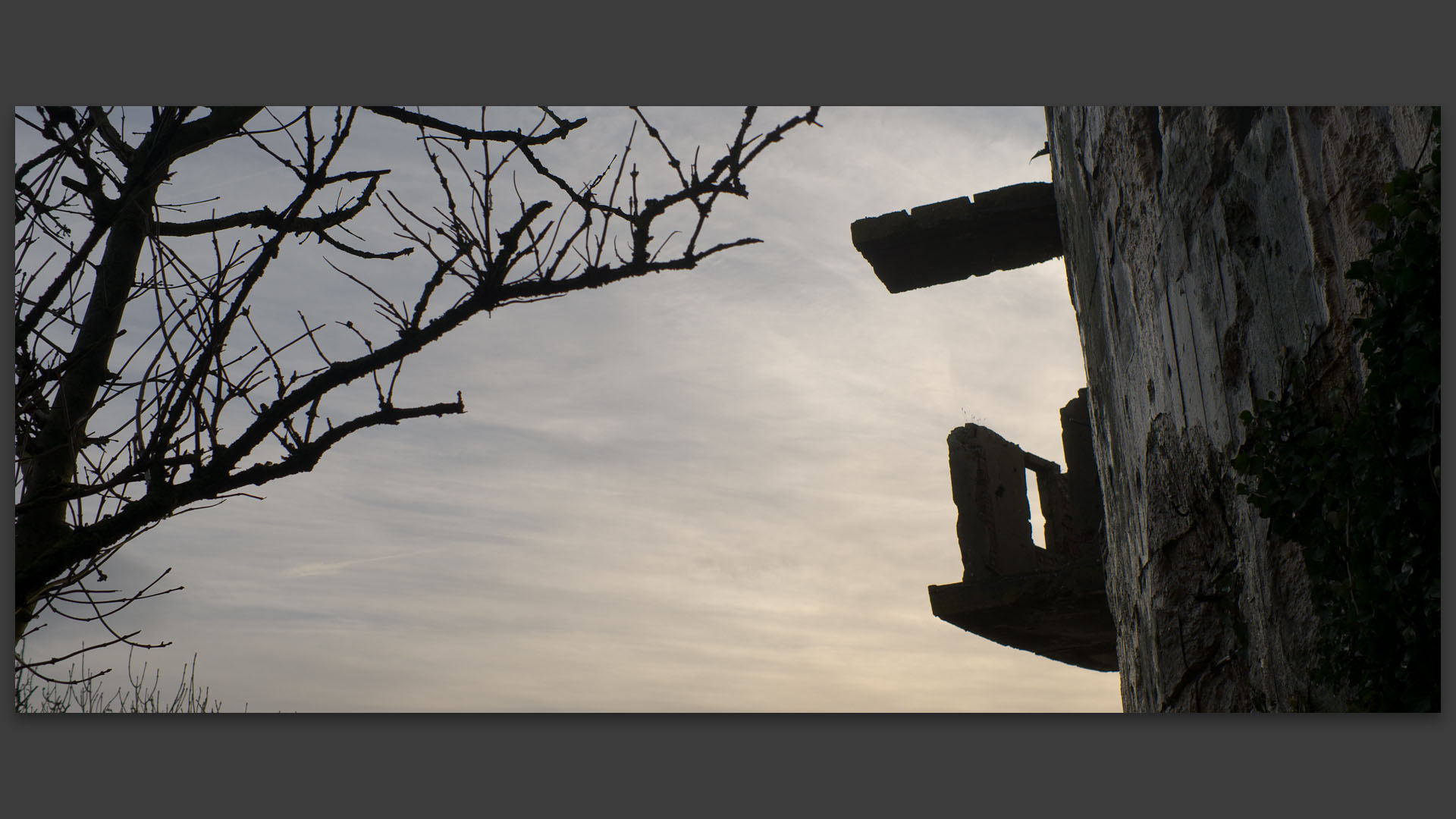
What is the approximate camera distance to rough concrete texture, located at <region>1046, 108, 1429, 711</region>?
246cm

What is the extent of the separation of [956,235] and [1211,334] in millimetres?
1750

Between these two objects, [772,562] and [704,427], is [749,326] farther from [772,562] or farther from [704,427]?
[772,562]

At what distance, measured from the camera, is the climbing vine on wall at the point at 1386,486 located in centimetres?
212

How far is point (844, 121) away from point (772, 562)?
1.21m

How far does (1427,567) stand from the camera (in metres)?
2.20

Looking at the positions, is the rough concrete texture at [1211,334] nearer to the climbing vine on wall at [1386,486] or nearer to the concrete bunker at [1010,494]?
the climbing vine on wall at [1386,486]

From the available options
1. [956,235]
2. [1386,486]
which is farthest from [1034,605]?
[1386,486]

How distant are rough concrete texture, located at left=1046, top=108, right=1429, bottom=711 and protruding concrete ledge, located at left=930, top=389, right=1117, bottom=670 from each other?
0.86 metres

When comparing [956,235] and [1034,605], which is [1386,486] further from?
[1034,605]

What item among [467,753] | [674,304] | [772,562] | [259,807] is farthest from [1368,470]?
[259,807]

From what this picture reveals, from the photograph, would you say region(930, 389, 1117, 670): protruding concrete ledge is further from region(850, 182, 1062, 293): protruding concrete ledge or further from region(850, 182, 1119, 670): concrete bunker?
region(850, 182, 1062, 293): protruding concrete ledge

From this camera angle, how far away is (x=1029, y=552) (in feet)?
17.6

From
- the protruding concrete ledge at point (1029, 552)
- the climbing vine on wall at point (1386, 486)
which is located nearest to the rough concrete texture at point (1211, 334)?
the climbing vine on wall at point (1386, 486)

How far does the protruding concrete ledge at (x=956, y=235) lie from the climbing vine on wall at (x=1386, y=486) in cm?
218
